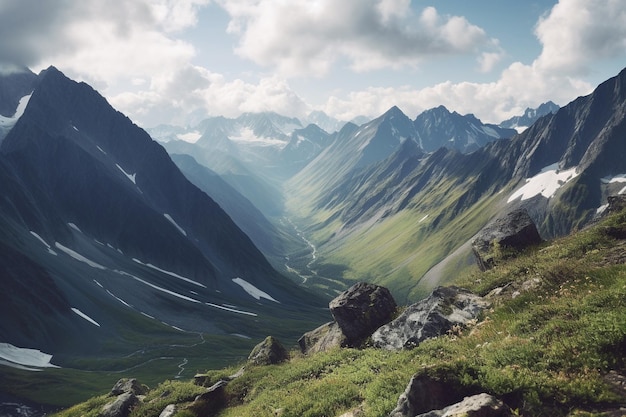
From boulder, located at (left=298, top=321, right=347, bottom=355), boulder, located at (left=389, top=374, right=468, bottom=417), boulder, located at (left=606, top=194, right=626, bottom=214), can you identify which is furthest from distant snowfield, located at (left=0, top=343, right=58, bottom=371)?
boulder, located at (left=606, top=194, right=626, bottom=214)

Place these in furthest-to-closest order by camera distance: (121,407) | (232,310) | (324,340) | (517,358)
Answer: (232,310), (324,340), (121,407), (517,358)

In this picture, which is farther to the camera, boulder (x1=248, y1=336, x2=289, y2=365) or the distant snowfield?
the distant snowfield

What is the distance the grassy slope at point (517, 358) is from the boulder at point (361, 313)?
10.6ft

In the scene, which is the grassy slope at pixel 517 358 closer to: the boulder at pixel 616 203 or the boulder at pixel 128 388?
the boulder at pixel 128 388

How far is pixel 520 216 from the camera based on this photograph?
107 ft

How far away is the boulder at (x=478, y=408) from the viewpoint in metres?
11.0

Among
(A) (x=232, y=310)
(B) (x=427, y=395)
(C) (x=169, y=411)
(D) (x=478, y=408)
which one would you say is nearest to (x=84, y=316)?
(A) (x=232, y=310)

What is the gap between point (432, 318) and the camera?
2250 centimetres

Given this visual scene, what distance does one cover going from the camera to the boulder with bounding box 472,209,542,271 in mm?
30750

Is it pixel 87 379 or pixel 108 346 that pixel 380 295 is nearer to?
pixel 87 379

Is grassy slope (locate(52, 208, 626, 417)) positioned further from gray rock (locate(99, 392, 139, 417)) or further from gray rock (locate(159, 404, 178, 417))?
gray rock (locate(99, 392, 139, 417))

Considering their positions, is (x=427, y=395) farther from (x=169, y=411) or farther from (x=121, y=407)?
(x=121, y=407)

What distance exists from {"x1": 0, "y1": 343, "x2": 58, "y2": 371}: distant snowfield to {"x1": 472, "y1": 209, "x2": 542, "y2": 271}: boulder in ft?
334

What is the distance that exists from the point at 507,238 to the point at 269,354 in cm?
1893
